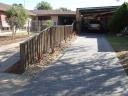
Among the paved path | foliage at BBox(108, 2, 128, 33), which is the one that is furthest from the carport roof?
the paved path

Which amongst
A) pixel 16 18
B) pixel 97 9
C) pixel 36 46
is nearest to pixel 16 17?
pixel 16 18

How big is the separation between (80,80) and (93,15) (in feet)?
104

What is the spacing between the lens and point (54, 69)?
10.5m

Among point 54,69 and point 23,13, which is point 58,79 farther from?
point 23,13

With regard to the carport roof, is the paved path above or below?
below

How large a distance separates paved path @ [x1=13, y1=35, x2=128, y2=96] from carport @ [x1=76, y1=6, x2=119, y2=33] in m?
22.9

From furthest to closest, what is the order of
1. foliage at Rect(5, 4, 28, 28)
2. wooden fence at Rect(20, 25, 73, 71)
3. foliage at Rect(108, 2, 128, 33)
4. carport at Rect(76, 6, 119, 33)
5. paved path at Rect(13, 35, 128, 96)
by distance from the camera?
1. carport at Rect(76, 6, 119, 33)
2. foliage at Rect(108, 2, 128, 33)
3. foliage at Rect(5, 4, 28, 28)
4. wooden fence at Rect(20, 25, 73, 71)
5. paved path at Rect(13, 35, 128, 96)

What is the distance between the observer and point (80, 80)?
8.88 meters

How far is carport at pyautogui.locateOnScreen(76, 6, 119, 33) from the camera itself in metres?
35.8

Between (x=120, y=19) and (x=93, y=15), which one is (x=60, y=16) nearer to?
(x=93, y=15)

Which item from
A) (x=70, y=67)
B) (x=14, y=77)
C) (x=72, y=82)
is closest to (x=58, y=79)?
(x=72, y=82)

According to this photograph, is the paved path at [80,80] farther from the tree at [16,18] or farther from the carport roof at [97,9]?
the carport roof at [97,9]

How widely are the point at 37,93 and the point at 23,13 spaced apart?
24.4 m

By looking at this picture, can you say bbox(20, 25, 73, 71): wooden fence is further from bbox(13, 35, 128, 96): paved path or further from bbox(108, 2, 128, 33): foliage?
bbox(108, 2, 128, 33): foliage
